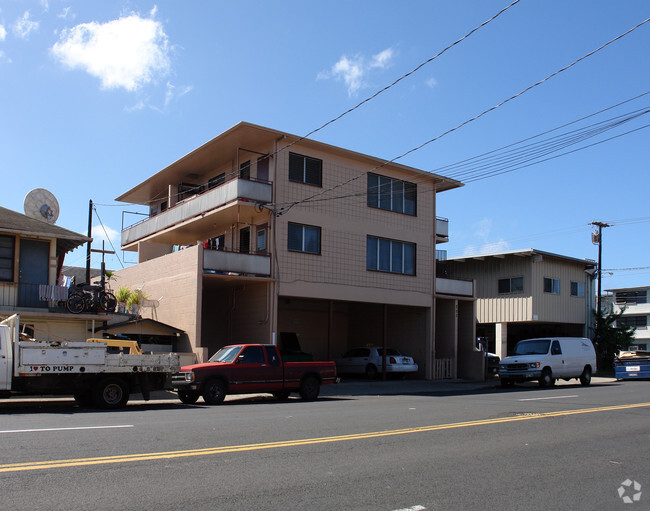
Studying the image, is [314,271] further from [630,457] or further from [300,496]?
[300,496]

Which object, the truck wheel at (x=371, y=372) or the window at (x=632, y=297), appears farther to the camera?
the window at (x=632, y=297)

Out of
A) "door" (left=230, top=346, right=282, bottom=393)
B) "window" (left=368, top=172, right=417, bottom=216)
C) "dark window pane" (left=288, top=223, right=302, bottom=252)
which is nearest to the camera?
"door" (left=230, top=346, right=282, bottom=393)

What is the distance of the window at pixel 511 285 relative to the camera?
123 feet

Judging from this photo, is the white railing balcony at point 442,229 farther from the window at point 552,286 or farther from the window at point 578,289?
the window at point 578,289

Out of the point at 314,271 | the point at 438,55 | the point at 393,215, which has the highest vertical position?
the point at 438,55

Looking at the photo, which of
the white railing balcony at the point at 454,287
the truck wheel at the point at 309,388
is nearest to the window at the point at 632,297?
the white railing balcony at the point at 454,287

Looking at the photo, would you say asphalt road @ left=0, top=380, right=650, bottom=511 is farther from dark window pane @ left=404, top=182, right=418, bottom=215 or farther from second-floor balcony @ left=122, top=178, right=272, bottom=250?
dark window pane @ left=404, top=182, right=418, bottom=215

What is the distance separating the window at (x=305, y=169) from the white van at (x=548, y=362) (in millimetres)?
10626

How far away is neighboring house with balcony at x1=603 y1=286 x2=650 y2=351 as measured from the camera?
58.2 metres

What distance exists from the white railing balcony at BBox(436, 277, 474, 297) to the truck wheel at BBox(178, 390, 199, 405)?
16.5 m

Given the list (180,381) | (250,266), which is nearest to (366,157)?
(250,266)

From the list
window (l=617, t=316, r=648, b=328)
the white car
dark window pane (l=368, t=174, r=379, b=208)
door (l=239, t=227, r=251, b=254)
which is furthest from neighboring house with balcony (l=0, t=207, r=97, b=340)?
window (l=617, t=316, r=648, b=328)

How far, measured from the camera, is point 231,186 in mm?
24953

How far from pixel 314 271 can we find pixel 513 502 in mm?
19989
